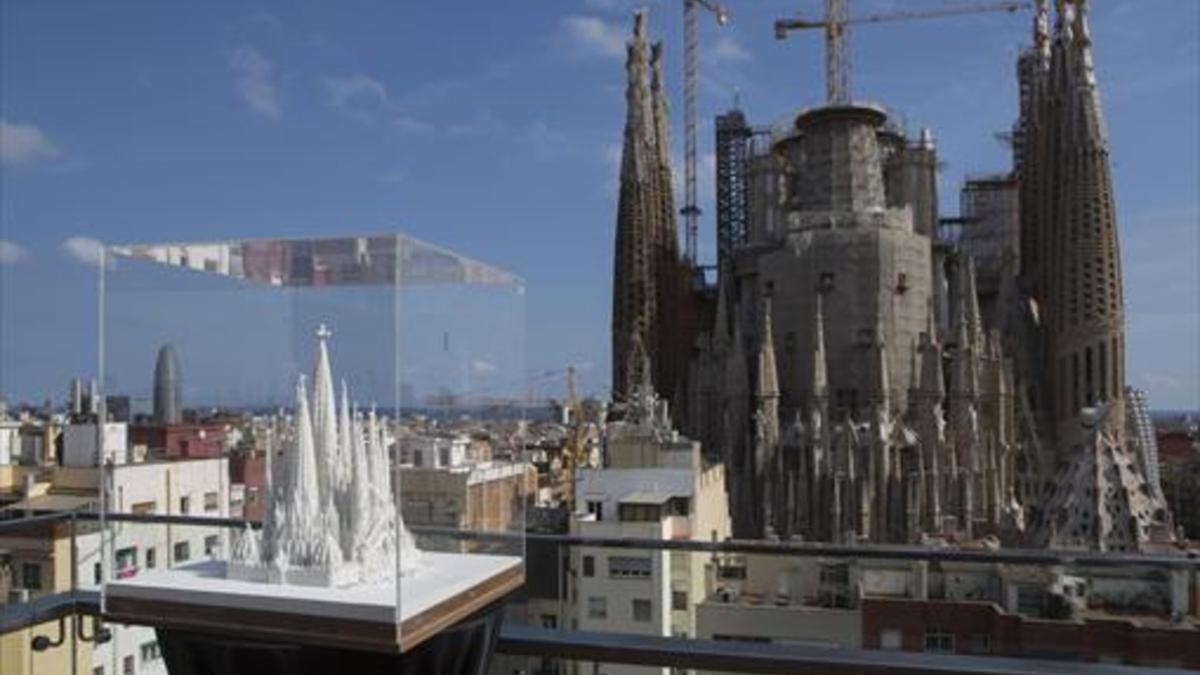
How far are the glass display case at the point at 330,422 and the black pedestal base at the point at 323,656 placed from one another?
43 mm

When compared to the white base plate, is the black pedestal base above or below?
below

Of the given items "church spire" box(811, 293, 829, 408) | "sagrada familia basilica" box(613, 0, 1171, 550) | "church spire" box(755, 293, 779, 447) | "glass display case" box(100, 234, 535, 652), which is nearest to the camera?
"glass display case" box(100, 234, 535, 652)

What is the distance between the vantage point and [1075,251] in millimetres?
28172

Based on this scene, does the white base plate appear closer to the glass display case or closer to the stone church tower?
the glass display case

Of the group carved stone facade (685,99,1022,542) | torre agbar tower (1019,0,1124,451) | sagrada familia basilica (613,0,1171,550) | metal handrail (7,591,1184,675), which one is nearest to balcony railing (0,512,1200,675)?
metal handrail (7,591,1184,675)

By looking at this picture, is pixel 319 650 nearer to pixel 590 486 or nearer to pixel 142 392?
pixel 142 392

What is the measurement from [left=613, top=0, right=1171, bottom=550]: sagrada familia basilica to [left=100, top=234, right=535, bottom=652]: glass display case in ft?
59.8

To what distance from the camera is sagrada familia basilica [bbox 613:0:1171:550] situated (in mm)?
24922

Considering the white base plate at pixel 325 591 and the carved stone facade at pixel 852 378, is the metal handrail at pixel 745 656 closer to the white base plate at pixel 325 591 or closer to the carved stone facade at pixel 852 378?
the white base plate at pixel 325 591

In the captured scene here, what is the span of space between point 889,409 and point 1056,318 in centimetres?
623

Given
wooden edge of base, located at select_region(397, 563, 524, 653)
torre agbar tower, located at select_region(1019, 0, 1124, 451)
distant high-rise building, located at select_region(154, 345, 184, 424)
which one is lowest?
wooden edge of base, located at select_region(397, 563, 524, 653)

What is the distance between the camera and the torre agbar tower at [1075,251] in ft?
91.4

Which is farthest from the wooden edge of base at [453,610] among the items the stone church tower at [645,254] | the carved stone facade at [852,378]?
the stone church tower at [645,254]

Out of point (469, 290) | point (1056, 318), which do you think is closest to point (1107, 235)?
point (1056, 318)
